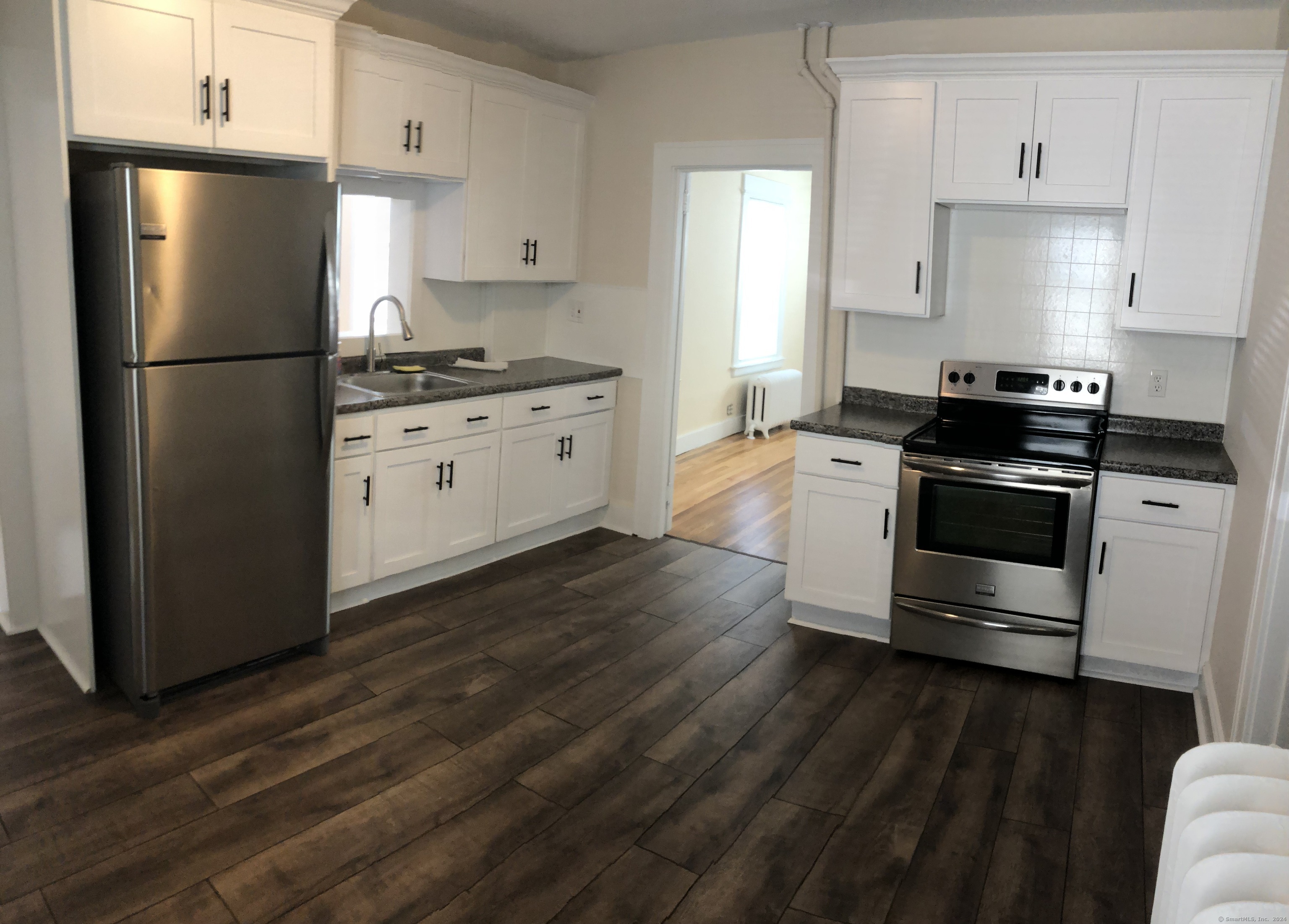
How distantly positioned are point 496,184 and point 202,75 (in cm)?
174

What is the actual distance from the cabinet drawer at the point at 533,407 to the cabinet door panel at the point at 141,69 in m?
1.78

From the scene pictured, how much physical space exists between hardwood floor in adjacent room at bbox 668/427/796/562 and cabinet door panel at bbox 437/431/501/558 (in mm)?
1235

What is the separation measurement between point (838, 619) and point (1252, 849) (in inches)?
122

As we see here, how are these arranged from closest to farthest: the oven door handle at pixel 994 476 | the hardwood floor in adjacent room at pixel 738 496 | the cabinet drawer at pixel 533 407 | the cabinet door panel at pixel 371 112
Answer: the oven door handle at pixel 994 476
the cabinet door panel at pixel 371 112
the cabinet drawer at pixel 533 407
the hardwood floor in adjacent room at pixel 738 496

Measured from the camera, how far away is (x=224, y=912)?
2193mm

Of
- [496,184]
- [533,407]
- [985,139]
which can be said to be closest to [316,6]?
[496,184]

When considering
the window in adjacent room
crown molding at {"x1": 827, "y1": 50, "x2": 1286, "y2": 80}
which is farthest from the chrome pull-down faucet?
crown molding at {"x1": 827, "y1": 50, "x2": 1286, "y2": 80}

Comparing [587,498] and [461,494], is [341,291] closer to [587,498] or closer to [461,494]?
[461,494]

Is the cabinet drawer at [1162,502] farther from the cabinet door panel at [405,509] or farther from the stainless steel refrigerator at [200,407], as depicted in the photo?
the stainless steel refrigerator at [200,407]

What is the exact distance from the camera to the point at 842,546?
13.0 ft

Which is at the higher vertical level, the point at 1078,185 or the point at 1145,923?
the point at 1078,185

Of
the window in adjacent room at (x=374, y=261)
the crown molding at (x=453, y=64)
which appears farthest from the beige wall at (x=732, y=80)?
the window in adjacent room at (x=374, y=261)

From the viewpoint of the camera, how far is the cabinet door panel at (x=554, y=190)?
4898mm

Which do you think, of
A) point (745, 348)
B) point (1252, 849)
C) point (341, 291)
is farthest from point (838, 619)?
point (745, 348)
